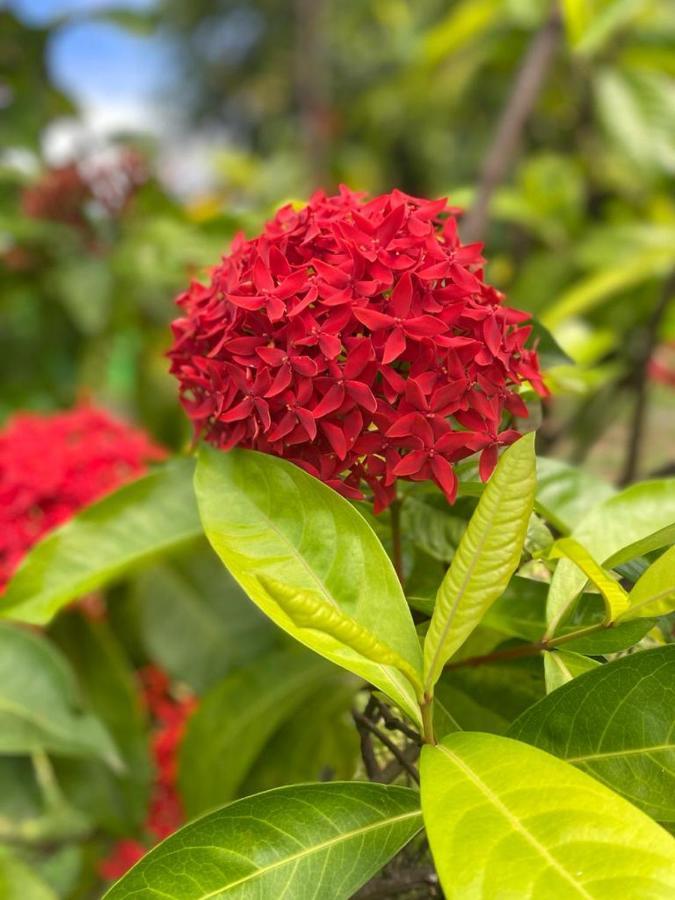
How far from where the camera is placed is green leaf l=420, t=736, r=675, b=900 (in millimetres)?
345

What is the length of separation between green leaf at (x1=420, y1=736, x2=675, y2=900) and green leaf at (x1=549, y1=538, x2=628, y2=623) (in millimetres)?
85

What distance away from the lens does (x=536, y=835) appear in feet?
1.20

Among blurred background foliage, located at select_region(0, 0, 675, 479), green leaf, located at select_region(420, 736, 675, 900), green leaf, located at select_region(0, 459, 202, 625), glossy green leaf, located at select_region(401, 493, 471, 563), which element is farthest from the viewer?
blurred background foliage, located at select_region(0, 0, 675, 479)

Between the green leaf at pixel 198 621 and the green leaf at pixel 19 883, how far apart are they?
0.89ft

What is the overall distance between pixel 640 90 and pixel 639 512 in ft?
4.53

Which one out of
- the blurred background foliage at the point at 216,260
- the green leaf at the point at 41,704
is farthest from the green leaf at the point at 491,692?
the green leaf at the point at 41,704

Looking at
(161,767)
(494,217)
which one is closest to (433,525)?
(161,767)

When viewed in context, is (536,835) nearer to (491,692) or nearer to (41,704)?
(491,692)

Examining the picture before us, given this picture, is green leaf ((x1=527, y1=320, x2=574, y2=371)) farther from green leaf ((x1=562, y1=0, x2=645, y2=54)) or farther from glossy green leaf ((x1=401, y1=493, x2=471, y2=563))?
green leaf ((x1=562, y1=0, x2=645, y2=54))

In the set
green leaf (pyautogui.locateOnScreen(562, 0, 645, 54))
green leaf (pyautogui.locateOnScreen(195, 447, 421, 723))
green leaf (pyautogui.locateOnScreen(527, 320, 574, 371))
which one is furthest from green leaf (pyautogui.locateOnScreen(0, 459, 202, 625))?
green leaf (pyautogui.locateOnScreen(562, 0, 645, 54))

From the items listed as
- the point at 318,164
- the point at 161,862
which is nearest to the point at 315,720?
the point at 161,862

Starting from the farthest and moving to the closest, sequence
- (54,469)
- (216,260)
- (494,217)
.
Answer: (494,217)
(216,260)
(54,469)

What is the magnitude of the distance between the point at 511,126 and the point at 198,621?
0.84 m

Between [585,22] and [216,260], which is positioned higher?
[585,22]
